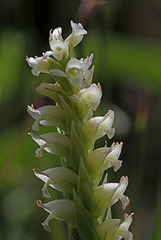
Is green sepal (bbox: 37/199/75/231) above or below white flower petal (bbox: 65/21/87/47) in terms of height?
below

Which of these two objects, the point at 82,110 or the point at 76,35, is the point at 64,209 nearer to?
the point at 82,110

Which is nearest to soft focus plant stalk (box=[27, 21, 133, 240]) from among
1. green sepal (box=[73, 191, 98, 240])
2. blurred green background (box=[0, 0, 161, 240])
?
green sepal (box=[73, 191, 98, 240])

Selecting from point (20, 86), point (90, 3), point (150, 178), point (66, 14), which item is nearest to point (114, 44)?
point (90, 3)

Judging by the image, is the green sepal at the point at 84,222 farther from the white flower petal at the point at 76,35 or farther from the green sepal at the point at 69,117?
the white flower petal at the point at 76,35

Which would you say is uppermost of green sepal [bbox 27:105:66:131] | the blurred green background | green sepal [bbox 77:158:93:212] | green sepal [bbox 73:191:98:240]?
green sepal [bbox 27:105:66:131]

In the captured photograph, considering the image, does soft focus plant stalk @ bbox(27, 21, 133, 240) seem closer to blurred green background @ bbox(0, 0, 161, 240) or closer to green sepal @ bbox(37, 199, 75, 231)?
green sepal @ bbox(37, 199, 75, 231)

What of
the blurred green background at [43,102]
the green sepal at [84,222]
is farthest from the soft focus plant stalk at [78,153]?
the blurred green background at [43,102]

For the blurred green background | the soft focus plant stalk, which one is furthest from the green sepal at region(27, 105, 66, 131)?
the blurred green background

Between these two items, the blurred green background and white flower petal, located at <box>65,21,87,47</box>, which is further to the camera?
the blurred green background
